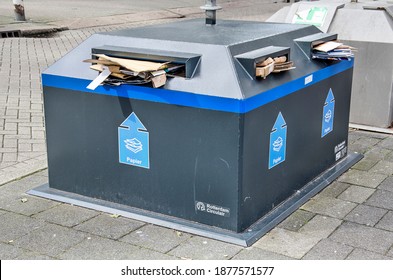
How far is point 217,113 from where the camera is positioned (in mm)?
3654

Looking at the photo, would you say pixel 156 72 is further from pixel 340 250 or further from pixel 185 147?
pixel 340 250

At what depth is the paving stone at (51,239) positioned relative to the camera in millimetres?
3662

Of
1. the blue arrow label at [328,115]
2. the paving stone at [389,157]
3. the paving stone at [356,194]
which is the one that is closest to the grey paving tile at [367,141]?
the paving stone at [389,157]

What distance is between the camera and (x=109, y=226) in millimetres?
3979

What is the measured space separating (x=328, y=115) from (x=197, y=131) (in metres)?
1.41

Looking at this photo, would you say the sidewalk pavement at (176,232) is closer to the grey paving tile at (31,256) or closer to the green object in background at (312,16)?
the grey paving tile at (31,256)

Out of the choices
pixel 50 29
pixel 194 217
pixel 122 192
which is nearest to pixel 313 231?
pixel 194 217

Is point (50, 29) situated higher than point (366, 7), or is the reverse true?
point (366, 7)

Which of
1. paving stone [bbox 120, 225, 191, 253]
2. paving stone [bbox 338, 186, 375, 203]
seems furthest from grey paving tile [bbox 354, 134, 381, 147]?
paving stone [bbox 120, 225, 191, 253]

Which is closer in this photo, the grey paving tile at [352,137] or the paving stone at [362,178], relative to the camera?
the paving stone at [362,178]

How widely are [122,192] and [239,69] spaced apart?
1.19m

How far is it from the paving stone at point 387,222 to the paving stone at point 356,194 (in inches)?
10.9

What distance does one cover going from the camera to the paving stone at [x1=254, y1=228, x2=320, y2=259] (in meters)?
3.64

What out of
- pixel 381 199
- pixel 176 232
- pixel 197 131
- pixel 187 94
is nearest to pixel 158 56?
pixel 187 94
